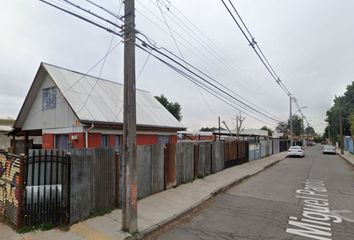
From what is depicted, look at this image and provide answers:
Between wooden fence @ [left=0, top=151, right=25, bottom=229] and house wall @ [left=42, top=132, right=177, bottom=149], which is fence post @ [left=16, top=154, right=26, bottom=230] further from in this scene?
house wall @ [left=42, top=132, right=177, bottom=149]

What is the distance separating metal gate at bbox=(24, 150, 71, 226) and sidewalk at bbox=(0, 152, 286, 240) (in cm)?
39

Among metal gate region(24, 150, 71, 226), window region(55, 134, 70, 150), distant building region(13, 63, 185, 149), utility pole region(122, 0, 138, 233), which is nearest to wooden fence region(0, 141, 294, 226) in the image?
metal gate region(24, 150, 71, 226)

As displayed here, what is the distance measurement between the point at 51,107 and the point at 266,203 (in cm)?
1127

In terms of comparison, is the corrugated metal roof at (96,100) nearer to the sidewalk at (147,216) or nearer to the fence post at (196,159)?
the fence post at (196,159)

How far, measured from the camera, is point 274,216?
8711 mm

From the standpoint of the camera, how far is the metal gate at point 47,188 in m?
6.82

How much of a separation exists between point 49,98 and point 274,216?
12.2 meters

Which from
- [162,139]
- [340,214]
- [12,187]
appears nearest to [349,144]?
[162,139]

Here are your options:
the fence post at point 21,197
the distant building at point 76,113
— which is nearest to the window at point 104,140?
the distant building at point 76,113

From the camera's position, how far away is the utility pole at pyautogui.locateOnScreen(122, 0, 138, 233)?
6895 millimetres

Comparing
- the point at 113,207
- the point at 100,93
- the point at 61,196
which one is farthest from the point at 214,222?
the point at 100,93

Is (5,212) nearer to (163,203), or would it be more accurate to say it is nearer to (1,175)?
(1,175)

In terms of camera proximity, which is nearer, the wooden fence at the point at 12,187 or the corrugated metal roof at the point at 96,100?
the wooden fence at the point at 12,187

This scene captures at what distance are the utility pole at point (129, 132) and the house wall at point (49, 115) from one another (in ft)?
A: 24.4
